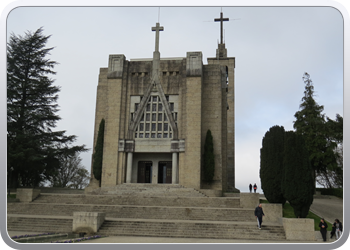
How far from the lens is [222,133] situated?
2916 cm

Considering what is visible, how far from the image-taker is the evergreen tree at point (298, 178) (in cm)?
1709

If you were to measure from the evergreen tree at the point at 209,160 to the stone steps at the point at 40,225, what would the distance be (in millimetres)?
13115

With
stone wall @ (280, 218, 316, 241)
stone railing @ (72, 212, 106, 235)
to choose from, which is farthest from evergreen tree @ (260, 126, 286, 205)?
stone railing @ (72, 212, 106, 235)

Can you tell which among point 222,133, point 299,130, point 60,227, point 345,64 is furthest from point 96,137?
point 345,64

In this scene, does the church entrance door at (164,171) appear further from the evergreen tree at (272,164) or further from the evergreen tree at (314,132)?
the evergreen tree at (314,132)

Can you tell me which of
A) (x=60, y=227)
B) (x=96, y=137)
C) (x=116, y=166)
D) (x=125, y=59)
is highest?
(x=125, y=59)

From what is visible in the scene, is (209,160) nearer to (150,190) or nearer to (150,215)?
(150,190)

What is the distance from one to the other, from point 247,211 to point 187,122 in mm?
10608

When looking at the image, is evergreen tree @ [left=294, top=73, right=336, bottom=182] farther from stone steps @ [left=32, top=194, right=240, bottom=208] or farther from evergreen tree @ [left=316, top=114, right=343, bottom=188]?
stone steps @ [left=32, top=194, right=240, bottom=208]

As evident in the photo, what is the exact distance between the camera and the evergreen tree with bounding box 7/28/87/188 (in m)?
23.3

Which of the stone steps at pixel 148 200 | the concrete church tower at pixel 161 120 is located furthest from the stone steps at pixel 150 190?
the stone steps at pixel 148 200

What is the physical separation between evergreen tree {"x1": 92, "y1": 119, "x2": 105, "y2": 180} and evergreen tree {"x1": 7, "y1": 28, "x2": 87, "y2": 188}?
1316 millimetres

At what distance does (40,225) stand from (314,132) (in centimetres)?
2949
